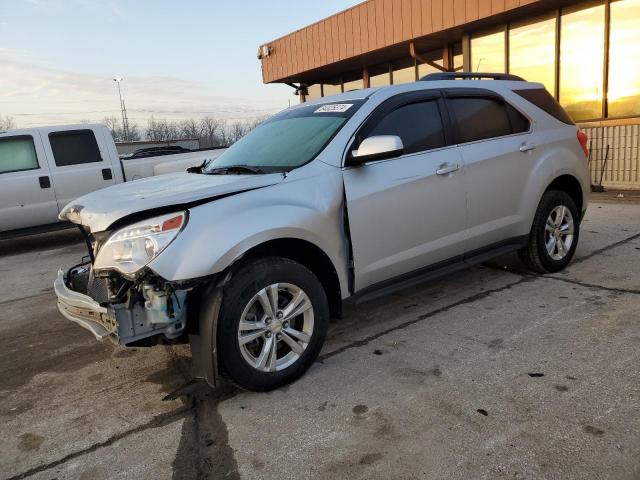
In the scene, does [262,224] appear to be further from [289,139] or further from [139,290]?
[289,139]

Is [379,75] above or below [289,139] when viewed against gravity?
above

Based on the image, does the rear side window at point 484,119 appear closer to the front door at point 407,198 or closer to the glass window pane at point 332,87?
the front door at point 407,198

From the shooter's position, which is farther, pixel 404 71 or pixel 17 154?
pixel 404 71

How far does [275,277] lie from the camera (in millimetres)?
2871

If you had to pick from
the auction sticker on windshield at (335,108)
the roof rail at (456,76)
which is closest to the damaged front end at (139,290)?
the auction sticker on windshield at (335,108)

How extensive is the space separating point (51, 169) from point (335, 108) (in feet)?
21.4

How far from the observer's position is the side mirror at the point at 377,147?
3.15m

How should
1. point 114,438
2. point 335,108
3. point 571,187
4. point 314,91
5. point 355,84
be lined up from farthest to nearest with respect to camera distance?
point 314,91, point 355,84, point 571,187, point 335,108, point 114,438

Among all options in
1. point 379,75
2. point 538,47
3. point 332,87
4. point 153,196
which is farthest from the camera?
point 332,87

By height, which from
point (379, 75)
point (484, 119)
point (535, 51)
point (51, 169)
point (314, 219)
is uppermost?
point (379, 75)

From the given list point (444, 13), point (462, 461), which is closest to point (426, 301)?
point (462, 461)

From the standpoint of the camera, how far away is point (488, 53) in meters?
11.9

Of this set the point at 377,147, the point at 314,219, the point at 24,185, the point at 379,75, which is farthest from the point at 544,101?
the point at 379,75

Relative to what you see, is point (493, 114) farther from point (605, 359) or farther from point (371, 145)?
point (605, 359)
